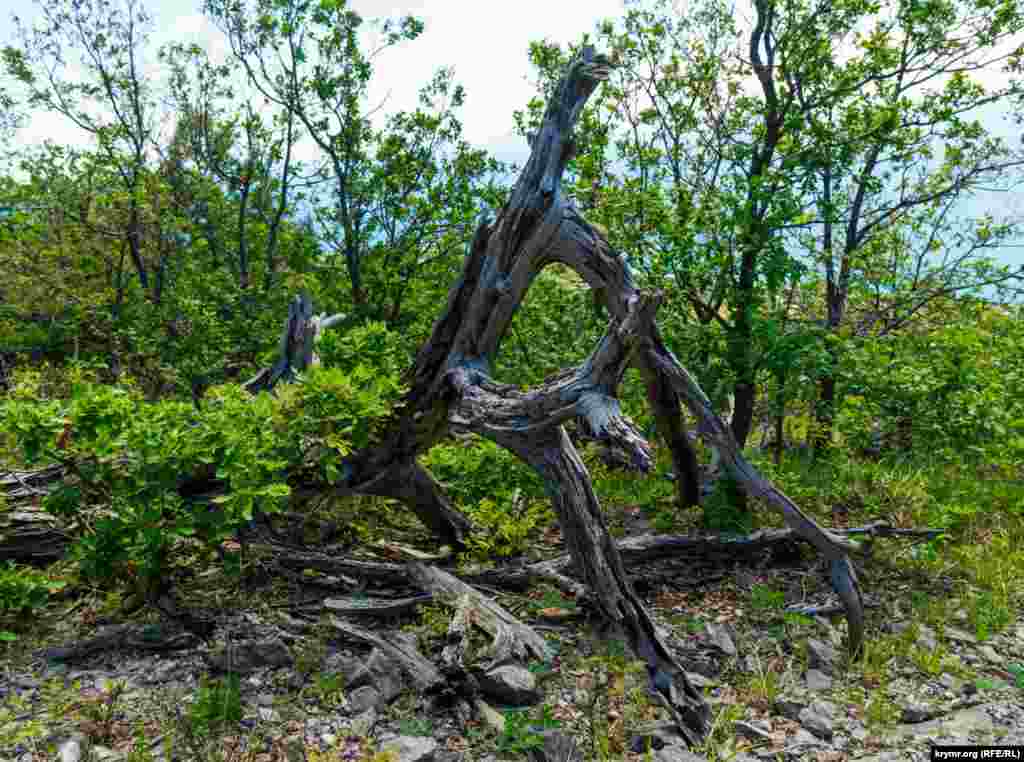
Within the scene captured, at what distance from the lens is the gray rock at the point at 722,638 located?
16.3 feet

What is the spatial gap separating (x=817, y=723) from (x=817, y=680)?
1.92 feet

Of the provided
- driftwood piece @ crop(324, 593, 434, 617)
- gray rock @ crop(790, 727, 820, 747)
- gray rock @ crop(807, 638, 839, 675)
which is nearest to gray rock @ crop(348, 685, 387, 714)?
driftwood piece @ crop(324, 593, 434, 617)

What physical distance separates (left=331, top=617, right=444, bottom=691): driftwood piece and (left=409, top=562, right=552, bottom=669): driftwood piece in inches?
15.1

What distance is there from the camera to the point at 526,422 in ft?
13.6

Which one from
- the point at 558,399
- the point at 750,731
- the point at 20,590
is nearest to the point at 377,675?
the point at 558,399

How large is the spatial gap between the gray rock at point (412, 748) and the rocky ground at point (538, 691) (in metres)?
0.01

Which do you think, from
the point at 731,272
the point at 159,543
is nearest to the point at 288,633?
the point at 159,543

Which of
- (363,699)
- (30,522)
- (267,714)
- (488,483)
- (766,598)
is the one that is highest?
(488,483)

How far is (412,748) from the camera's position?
12.0 feet

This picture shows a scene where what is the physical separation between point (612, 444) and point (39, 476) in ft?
16.1

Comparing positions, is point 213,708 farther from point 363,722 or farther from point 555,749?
point 555,749

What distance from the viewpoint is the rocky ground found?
3752 millimetres

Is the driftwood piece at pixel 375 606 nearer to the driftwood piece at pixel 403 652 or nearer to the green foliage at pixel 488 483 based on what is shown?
the driftwood piece at pixel 403 652

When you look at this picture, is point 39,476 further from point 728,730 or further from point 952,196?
point 952,196
